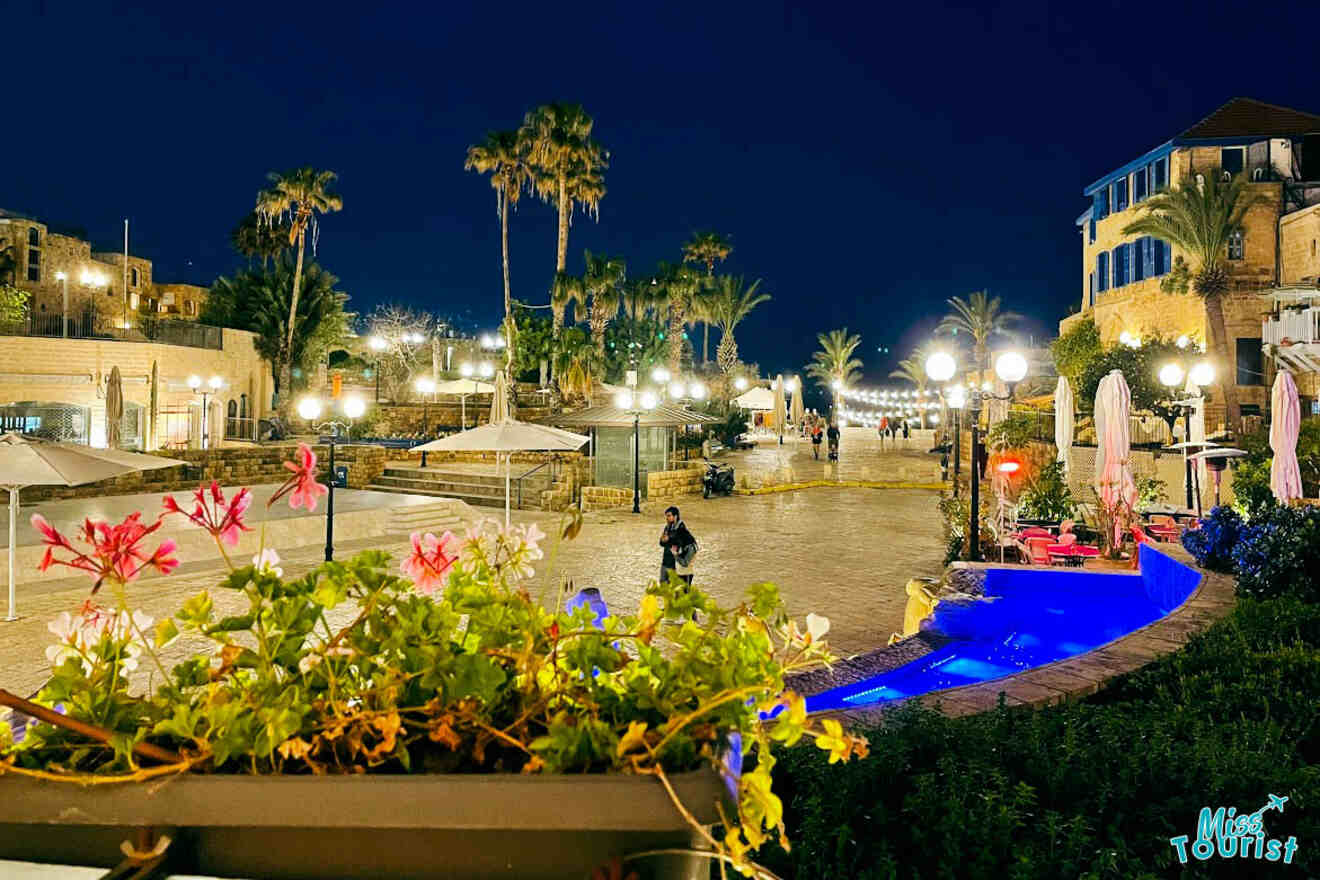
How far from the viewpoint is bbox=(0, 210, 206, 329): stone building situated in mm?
41031

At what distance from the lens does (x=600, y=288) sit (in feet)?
108

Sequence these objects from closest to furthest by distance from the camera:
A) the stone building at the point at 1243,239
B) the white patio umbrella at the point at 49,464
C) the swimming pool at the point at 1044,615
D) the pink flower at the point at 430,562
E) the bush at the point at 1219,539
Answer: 1. the pink flower at the point at 430,562
2. the swimming pool at the point at 1044,615
3. the bush at the point at 1219,539
4. the white patio umbrella at the point at 49,464
5. the stone building at the point at 1243,239

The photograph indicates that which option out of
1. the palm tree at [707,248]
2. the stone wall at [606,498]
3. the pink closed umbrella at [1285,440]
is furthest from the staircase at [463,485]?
the palm tree at [707,248]

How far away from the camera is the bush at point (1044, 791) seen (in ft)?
8.06

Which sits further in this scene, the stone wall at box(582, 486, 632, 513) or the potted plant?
→ the stone wall at box(582, 486, 632, 513)

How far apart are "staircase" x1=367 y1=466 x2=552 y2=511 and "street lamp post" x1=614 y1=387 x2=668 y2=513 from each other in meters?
2.55

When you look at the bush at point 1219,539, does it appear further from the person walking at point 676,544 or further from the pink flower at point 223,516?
the pink flower at point 223,516

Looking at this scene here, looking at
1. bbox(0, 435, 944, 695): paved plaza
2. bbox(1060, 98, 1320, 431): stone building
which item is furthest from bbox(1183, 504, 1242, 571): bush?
bbox(1060, 98, 1320, 431): stone building

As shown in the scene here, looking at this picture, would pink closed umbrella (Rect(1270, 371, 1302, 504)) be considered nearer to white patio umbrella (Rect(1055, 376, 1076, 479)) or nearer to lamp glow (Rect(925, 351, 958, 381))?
white patio umbrella (Rect(1055, 376, 1076, 479))

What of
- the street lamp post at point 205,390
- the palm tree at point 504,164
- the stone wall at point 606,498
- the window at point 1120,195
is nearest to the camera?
the stone wall at point 606,498

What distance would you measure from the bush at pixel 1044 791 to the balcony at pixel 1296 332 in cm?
2629

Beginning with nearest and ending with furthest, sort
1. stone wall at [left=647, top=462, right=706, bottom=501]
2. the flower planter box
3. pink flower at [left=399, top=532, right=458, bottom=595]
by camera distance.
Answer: the flower planter box < pink flower at [left=399, top=532, right=458, bottom=595] < stone wall at [left=647, top=462, right=706, bottom=501]

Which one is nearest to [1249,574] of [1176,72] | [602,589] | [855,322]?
[602,589]

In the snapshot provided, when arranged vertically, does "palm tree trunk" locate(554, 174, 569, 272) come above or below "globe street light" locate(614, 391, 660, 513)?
above
